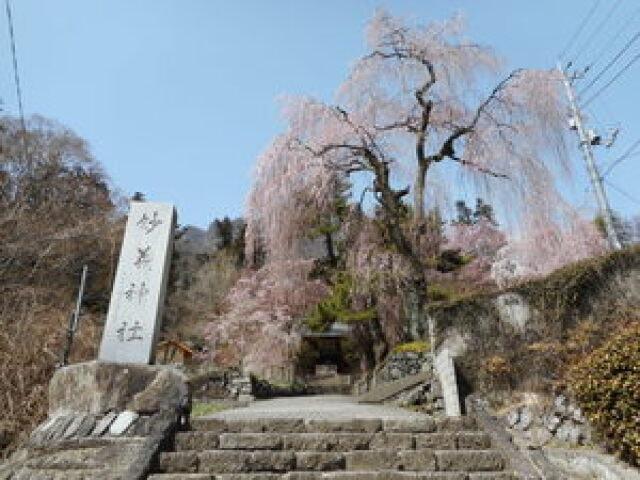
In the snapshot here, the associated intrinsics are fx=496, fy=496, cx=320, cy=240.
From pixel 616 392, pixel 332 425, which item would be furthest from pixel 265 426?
pixel 616 392

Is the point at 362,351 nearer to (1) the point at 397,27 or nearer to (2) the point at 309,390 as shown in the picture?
(2) the point at 309,390

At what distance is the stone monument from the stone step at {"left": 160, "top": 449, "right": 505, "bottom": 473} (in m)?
1.87

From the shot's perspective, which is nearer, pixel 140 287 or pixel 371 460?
pixel 371 460

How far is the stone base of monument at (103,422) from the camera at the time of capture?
479 centimetres

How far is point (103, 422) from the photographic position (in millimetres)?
5422

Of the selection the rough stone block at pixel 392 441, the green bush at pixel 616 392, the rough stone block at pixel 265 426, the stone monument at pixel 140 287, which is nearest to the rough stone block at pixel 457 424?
the rough stone block at pixel 392 441

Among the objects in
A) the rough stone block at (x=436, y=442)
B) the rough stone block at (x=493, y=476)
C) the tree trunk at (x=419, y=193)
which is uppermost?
the tree trunk at (x=419, y=193)

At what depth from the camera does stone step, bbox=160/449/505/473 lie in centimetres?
452

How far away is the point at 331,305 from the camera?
1524cm

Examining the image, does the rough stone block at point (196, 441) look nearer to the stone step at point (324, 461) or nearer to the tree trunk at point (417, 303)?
the stone step at point (324, 461)

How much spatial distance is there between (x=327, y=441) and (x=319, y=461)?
1.18 feet

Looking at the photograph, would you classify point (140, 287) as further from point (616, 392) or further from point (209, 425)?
point (616, 392)

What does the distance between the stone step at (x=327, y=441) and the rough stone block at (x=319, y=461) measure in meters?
0.26

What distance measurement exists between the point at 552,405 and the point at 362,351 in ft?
34.6
